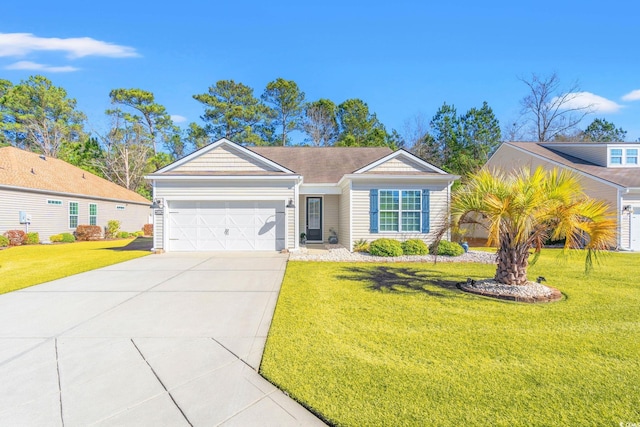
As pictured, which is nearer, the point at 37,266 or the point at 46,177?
the point at 37,266

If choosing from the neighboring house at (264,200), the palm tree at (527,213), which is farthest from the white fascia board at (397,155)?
the palm tree at (527,213)

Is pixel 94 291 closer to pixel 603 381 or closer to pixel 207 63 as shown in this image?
pixel 603 381

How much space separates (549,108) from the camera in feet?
97.5

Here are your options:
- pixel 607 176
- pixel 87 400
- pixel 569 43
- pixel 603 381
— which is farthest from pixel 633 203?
pixel 87 400

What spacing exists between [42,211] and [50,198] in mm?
855

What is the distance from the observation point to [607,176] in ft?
50.0

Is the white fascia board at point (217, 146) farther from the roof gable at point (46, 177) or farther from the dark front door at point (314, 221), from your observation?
the roof gable at point (46, 177)

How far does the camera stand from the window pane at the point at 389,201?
12.4 meters

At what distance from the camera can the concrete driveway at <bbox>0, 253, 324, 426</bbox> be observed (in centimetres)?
255

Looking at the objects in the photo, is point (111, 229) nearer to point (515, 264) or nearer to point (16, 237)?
point (16, 237)

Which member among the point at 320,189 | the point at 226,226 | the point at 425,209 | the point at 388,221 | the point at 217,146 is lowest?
the point at 226,226

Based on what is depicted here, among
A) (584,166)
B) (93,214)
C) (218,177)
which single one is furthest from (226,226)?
(584,166)

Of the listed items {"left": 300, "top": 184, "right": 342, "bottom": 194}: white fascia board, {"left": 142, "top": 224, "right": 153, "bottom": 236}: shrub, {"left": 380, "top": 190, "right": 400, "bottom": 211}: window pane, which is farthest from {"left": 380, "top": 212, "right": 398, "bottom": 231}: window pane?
{"left": 142, "top": 224, "right": 153, "bottom": 236}: shrub

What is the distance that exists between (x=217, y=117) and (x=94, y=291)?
30.4 metres
